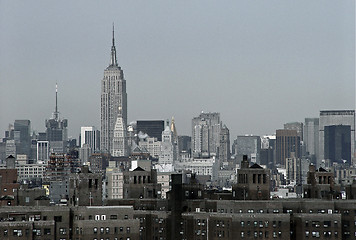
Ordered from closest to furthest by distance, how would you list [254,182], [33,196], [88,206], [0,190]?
1. [88,206]
2. [254,182]
3. [33,196]
4. [0,190]

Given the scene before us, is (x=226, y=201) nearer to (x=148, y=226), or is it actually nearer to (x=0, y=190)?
(x=148, y=226)

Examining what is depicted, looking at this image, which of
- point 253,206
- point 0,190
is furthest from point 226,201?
point 0,190

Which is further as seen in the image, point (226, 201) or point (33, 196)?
point (33, 196)

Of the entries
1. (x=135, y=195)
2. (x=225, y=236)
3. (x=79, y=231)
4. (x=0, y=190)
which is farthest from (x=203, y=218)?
(x=0, y=190)

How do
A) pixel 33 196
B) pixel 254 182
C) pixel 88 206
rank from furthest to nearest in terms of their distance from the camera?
pixel 33 196
pixel 254 182
pixel 88 206

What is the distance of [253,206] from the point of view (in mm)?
121188

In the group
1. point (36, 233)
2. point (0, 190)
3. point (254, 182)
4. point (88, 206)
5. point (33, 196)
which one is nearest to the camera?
point (36, 233)

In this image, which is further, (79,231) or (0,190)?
(0,190)

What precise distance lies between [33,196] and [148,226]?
17242 millimetres

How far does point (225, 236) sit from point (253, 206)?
5.41 meters

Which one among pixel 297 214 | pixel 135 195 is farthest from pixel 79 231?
pixel 135 195

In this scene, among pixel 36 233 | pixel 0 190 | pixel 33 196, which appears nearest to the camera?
pixel 36 233

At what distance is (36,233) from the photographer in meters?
113

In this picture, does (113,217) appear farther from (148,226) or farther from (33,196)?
(33,196)
